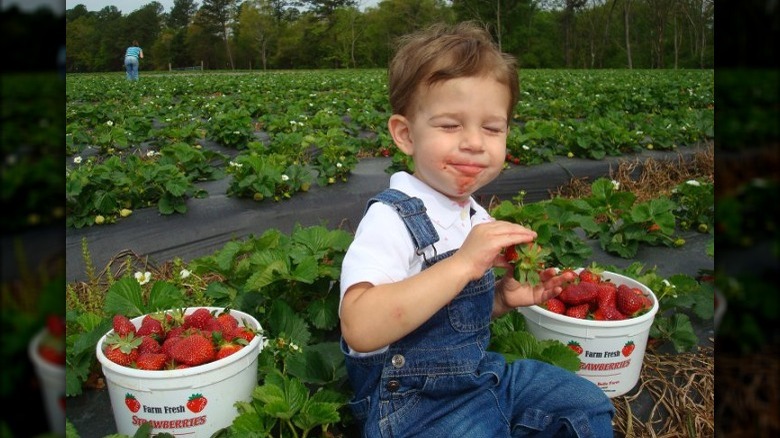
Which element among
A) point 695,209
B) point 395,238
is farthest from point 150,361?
point 695,209

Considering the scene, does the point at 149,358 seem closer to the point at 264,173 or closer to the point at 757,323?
the point at 757,323

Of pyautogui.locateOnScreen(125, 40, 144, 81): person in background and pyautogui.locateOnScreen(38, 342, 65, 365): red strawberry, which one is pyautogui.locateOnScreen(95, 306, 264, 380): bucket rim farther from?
pyautogui.locateOnScreen(125, 40, 144, 81): person in background

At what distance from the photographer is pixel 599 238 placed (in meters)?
3.67

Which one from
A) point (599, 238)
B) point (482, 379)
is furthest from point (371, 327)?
point (599, 238)

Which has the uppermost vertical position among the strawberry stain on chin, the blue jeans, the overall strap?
the blue jeans

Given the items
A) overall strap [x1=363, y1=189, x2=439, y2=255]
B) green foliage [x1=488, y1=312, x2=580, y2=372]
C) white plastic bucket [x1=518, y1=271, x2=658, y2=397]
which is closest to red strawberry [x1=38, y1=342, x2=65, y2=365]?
overall strap [x1=363, y1=189, x2=439, y2=255]

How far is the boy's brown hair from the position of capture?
161cm

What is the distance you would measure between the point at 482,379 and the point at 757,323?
152 centimetres

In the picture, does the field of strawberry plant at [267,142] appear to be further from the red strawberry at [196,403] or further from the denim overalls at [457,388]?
the denim overalls at [457,388]

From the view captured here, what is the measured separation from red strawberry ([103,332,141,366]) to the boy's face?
90 cm

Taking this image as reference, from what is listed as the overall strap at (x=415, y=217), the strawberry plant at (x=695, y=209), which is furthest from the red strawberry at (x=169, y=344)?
the strawberry plant at (x=695, y=209)

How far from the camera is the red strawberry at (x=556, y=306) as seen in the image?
7.54ft

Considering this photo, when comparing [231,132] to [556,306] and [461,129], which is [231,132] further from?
[461,129]

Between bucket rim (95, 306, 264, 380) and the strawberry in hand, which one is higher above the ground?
the strawberry in hand
